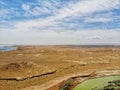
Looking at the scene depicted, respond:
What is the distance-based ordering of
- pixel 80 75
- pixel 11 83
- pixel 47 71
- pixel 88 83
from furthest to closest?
1. pixel 47 71
2. pixel 80 75
3. pixel 11 83
4. pixel 88 83

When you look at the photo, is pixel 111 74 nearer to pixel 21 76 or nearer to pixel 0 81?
pixel 21 76

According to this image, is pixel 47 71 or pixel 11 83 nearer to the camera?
pixel 11 83

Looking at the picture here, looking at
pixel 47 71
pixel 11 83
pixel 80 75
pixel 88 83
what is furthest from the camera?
pixel 47 71

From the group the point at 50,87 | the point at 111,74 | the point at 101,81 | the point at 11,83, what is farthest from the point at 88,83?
the point at 11,83

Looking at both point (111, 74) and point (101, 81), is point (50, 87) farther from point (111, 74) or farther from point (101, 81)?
point (111, 74)

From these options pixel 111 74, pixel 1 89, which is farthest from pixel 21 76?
pixel 111 74

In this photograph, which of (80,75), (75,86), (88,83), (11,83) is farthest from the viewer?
(80,75)

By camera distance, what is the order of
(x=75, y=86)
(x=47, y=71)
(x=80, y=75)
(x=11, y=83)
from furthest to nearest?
(x=47, y=71), (x=80, y=75), (x=11, y=83), (x=75, y=86)

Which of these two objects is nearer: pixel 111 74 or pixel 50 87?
pixel 50 87

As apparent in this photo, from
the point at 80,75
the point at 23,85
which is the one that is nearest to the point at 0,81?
the point at 23,85
